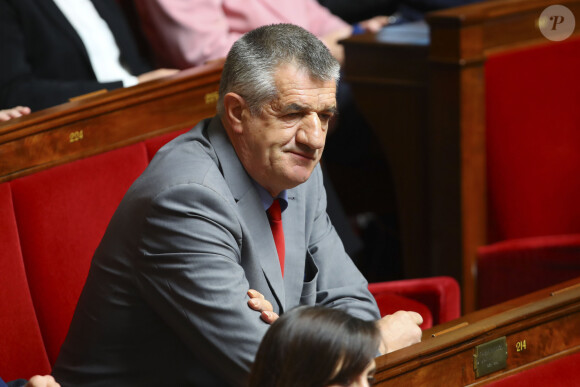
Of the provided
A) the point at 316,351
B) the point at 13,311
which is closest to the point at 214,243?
the point at 316,351

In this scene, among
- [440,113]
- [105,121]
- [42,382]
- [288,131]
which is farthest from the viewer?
[440,113]

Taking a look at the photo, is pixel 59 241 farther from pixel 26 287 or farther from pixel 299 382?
pixel 299 382

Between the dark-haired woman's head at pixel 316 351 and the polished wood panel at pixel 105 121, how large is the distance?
0.63 meters

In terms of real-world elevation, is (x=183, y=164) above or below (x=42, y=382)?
above

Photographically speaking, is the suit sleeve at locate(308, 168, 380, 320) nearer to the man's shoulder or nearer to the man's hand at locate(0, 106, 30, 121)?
the man's shoulder

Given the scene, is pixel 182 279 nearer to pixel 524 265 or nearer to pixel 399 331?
pixel 399 331

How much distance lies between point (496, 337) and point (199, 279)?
1.10 feet

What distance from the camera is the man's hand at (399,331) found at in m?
1.03

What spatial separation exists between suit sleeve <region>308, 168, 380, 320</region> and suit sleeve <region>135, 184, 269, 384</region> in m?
0.25

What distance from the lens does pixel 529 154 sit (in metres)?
1.79

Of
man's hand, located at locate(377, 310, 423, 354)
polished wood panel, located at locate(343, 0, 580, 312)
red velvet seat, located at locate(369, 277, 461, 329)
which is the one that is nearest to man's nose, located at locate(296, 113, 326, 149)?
man's hand, located at locate(377, 310, 423, 354)

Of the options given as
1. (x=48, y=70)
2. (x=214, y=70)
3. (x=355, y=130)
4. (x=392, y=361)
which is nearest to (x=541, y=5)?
(x=355, y=130)

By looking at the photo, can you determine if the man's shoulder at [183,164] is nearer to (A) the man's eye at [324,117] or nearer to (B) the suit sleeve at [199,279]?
(B) the suit sleeve at [199,279]

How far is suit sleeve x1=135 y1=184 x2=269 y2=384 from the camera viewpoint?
935 millimetres
